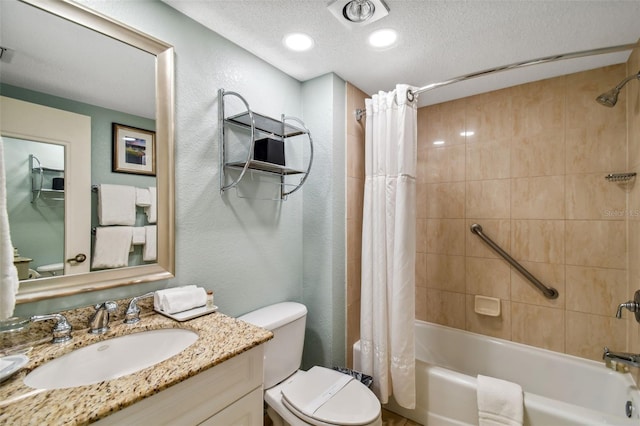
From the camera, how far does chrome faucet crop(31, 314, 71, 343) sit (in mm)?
934

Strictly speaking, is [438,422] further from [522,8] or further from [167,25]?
[167,25]

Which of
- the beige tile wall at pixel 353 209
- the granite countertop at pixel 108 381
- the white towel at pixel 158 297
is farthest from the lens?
the beige tile wall at pixel 353 209

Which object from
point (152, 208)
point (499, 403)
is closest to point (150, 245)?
point (152, 208)

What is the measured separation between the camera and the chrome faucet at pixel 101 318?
1.01 meters

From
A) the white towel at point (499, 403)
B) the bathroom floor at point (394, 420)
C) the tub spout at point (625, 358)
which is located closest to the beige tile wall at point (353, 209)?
the bathroom floor at point (394, 420)

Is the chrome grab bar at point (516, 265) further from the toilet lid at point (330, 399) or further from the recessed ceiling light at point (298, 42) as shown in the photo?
the recessed ceiling light at point (298, 42)

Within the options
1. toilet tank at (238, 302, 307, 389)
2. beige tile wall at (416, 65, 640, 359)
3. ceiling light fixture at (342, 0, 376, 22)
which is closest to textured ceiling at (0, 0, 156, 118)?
ceiling light fixture at (342, 0, 376, 22)

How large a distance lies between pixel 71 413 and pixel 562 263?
2.50 meters

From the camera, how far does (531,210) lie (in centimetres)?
197

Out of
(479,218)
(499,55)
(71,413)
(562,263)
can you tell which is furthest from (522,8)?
(71,413)

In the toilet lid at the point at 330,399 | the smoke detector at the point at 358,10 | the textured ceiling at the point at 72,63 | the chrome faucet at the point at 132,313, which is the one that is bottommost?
the toilet lid at the point at 330,399

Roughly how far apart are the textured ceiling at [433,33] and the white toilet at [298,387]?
151cm

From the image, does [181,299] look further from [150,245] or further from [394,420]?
[394,420]

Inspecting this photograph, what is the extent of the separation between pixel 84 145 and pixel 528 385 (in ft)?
9.25
